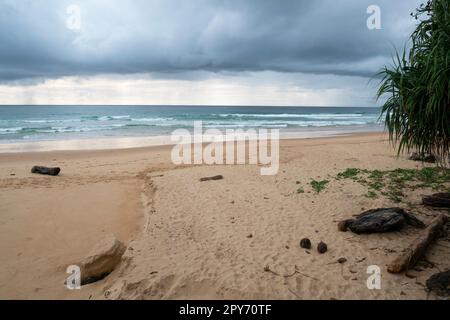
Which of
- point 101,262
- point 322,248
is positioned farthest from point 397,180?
point 101,262

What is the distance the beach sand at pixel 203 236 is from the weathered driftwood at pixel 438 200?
21cm

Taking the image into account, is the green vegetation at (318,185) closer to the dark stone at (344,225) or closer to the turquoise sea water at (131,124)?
the dark stone at (344,225)

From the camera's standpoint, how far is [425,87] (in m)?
4.54

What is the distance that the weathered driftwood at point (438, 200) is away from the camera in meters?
5.70

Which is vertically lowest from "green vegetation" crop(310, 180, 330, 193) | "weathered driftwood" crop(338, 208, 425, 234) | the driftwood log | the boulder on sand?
the boulder on sand

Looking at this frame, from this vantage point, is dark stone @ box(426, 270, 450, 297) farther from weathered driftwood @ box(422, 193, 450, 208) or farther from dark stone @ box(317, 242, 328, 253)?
weathered driftwood @ box(422, 193, 450, 208)

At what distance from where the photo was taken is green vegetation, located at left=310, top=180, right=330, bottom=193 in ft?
25.0

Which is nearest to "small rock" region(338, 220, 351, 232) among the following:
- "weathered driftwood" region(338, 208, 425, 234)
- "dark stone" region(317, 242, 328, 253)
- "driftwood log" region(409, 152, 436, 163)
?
"weathered driftwood" region(338, 208, 425, 234)

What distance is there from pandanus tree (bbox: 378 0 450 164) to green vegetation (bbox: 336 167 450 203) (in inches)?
70.6

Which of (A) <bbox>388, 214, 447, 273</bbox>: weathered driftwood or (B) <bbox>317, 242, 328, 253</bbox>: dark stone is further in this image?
(B) <bbox>317, 242, 328, 253</bbox>: dark stone

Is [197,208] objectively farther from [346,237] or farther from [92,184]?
[92,184]

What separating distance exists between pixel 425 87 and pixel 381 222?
7.27 feet
